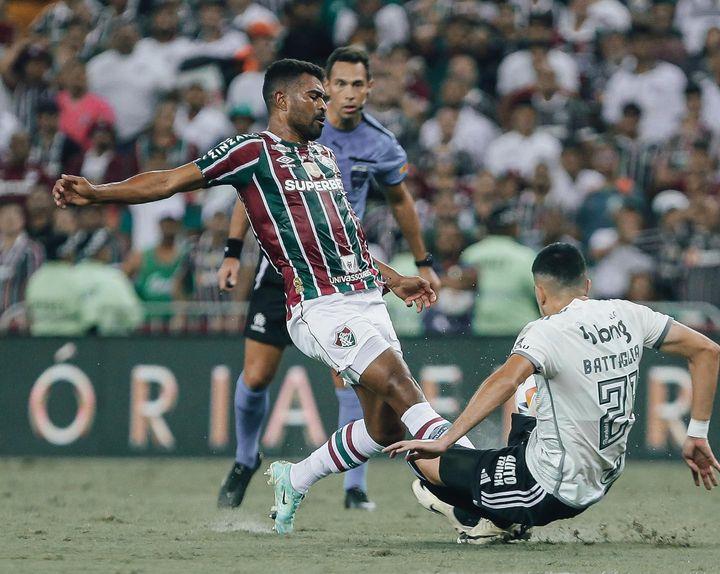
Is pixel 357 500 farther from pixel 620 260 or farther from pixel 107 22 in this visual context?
pixel 107 22

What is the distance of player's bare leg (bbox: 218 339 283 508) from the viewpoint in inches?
338

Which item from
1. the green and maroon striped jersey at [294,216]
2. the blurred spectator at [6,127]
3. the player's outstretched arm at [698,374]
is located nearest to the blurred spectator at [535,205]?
the blurred spectator at [6,127]

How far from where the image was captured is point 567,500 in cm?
631

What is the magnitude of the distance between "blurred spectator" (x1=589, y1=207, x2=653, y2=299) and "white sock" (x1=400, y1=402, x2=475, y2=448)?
22.1 feet

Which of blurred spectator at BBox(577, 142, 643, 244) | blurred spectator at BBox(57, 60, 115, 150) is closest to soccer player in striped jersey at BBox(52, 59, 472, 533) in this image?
blurred spectator at BBox(577, 142, 643, 244)

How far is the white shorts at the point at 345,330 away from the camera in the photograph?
265 inches

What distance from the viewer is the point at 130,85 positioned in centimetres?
1622

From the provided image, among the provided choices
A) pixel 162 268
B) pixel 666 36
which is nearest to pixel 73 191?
pixel 162 268

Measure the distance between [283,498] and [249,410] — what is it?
1534 mm

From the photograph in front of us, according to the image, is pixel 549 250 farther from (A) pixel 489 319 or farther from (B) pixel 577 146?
(B) pixel 577 146

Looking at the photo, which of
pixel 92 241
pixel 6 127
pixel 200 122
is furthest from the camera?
pixel 6 127

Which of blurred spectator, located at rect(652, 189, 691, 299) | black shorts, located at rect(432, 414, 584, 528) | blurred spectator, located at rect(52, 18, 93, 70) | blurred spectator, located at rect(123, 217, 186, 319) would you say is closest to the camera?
black shorts, located at rect(432, 414, 584, 528)

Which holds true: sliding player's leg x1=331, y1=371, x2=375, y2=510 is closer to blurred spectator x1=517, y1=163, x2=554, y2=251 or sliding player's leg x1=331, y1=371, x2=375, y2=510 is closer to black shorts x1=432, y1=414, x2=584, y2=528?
black shorts x1=432, y1=414, x2=584, y2=528

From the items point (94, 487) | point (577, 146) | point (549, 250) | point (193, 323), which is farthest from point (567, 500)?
point (577, 146)
